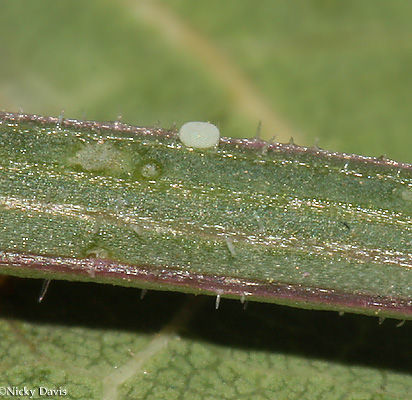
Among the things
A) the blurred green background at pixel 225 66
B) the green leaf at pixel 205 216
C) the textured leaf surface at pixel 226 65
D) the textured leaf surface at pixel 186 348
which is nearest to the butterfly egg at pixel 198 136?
the green leaf at pixel 205 216

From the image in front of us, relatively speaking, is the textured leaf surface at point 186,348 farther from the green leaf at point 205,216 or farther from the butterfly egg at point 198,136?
the butterfly egg at point 198,136

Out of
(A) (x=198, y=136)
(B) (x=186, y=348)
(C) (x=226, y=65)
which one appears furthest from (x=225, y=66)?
(B) (x=186, y=348)

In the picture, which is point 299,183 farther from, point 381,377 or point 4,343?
point 4,343

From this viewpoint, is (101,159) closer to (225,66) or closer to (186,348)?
(186,348)

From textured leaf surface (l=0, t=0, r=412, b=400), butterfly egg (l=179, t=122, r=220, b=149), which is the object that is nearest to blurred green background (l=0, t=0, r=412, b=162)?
textured leaf surface (l=0, t=0, r=412, b=400)

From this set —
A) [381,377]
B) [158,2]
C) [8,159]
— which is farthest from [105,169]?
[158,2]

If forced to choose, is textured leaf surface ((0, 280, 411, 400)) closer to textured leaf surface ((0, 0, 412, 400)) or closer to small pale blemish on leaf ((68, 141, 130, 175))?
small pale blemish on leaf ((68, 141, 130, 175))
